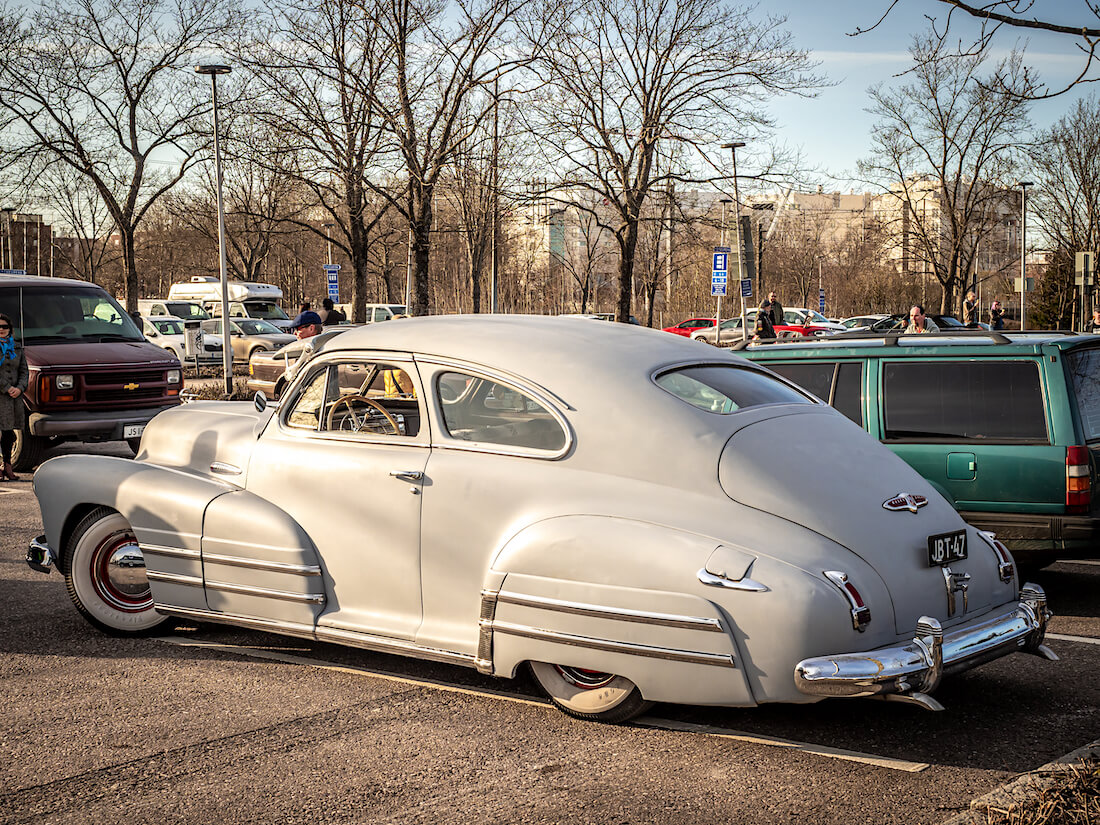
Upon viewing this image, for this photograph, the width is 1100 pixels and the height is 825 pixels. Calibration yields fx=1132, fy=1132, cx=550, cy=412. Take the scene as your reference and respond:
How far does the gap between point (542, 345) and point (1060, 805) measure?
2.93 m

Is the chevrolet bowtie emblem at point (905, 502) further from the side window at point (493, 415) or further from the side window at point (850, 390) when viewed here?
the side window at point (850, 390)

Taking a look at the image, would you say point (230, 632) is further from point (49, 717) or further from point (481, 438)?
point (481, 438)

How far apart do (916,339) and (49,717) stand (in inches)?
241

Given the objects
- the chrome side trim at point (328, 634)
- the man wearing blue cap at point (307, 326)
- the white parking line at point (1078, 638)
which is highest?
the man wearing blue cap at point (307, 326)

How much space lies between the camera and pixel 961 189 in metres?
58.7

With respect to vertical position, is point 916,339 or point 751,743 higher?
point 916,339

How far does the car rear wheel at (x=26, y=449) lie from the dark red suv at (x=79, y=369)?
0.01 meters

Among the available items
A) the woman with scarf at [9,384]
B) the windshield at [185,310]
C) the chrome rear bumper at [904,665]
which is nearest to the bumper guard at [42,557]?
the chrome rear bumper at [904,665]

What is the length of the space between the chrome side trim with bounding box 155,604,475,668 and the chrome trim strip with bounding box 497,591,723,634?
0.44 meters

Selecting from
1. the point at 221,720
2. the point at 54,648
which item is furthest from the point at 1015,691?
the point at 54,648

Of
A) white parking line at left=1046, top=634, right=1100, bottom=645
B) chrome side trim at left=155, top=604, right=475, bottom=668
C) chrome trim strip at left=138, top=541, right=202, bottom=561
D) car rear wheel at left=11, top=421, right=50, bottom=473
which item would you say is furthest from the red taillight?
car rear wheel at left=11, top=421, right=50, bottom=473

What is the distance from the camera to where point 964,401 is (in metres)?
7.66

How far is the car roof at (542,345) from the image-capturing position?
528cm

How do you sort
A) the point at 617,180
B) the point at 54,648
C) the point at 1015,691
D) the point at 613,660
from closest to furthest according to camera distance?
the point at 613,660 < the point at 1015,691 < the point at 54,648 < the point at 617,180
